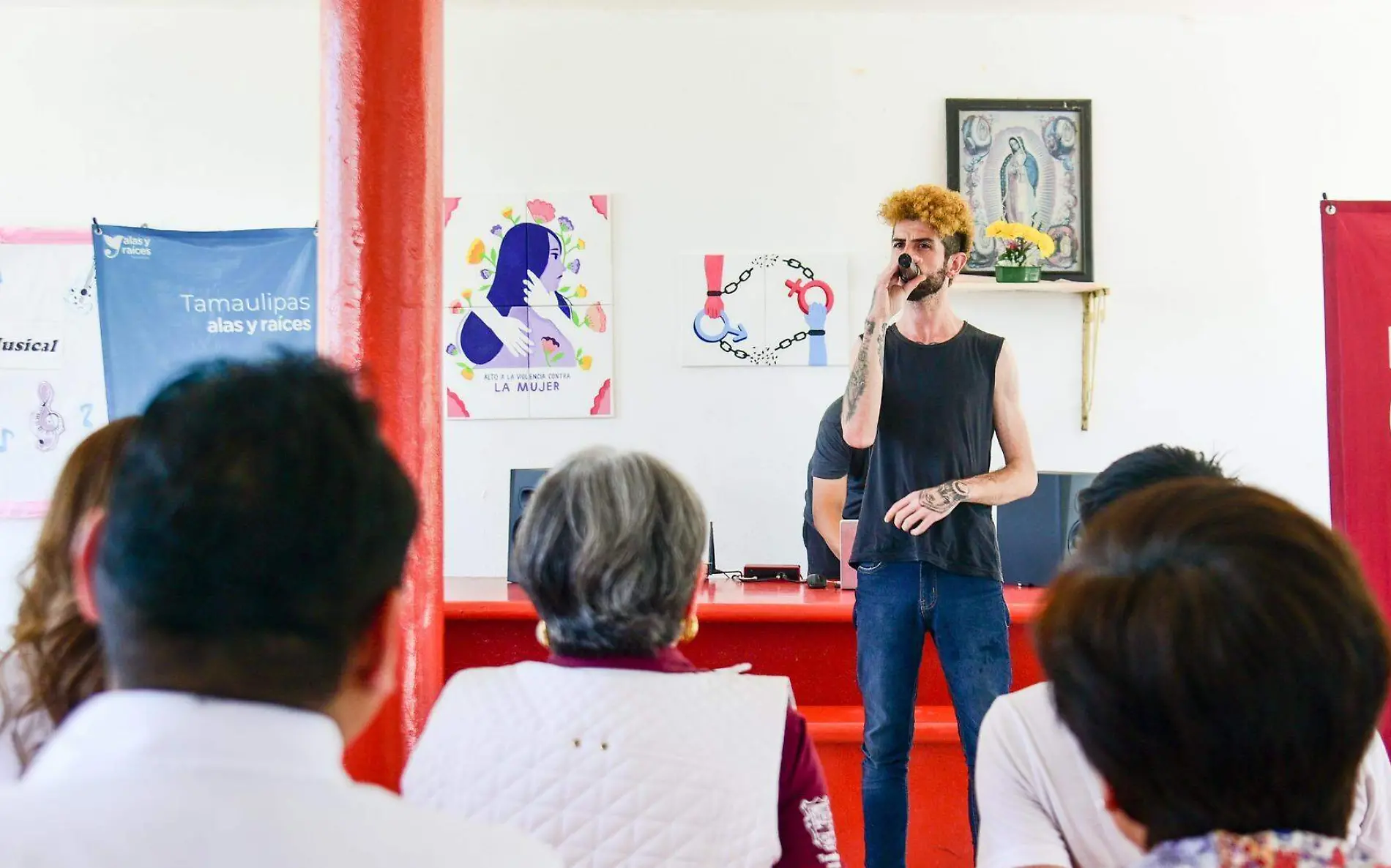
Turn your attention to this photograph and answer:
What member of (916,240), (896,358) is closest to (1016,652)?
(896,358)

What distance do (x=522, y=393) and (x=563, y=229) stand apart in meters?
0.74

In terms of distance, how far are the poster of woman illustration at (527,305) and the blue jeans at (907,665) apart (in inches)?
108

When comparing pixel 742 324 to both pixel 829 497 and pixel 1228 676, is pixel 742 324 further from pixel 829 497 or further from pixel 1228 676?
pixel 1228 676

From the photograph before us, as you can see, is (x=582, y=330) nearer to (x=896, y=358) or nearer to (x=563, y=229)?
(x=563, y=229)

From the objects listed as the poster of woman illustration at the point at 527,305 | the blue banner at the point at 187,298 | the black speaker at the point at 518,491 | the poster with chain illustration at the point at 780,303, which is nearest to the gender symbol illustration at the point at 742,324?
the poster with chain illustration at the point at 780,303

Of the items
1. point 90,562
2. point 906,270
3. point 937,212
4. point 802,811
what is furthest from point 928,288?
point 90,562

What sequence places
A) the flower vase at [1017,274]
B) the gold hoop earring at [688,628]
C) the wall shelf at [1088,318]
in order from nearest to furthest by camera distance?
the gold hoop earring at [688,628] < the flower vase at [1017,274] < the wall shelf at [1088,318]

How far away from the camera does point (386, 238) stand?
242 centimetres

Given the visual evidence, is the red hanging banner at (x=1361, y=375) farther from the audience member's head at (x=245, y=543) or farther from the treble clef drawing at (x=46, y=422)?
the treble clef drawing at (x=46, y=422)

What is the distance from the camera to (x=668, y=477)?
4.35 feet

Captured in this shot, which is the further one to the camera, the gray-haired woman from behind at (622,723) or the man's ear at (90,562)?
the gray-haired woman from behind at (622,723)

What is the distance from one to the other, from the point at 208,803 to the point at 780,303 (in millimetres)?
4530

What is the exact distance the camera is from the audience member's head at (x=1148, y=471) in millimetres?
1490

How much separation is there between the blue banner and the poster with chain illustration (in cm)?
169
